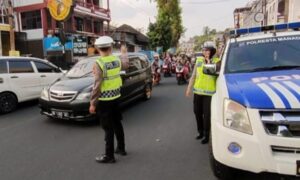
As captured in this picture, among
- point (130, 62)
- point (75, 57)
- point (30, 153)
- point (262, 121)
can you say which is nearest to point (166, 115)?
point (130, 62)

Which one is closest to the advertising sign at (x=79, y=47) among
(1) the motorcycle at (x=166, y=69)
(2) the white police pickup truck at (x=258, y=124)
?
(1) the motorcycle at (x=166, y=69)

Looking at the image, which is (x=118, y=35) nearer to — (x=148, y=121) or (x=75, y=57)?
(x=75, y=57)

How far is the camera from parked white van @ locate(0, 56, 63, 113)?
8695 millimetres

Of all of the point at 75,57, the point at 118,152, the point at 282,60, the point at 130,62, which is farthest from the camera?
the point at 75,57

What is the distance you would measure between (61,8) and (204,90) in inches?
590

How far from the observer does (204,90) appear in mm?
5266

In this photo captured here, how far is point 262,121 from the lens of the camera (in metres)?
2.98

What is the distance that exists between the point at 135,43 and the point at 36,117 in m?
35.6

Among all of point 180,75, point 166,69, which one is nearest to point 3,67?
point 180,75

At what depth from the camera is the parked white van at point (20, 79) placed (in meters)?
8.70

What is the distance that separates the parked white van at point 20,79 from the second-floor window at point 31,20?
19750mm

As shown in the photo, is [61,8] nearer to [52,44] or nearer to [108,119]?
[52,44]

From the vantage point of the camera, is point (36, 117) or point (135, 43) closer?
point (36, 117)

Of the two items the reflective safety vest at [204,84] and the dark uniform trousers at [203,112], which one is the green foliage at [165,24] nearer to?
the dark uniform trousers at [203,112]
